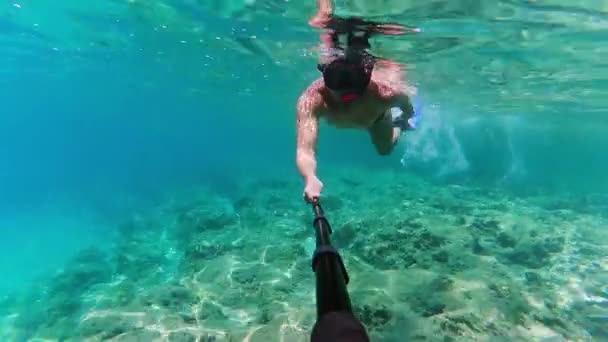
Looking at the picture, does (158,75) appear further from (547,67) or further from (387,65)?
(547,67)

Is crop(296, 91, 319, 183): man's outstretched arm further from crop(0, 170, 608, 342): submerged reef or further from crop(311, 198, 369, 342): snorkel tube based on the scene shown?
crop(0, 170, 608, 342): submerged reef

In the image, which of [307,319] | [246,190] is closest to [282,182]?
[246,190]

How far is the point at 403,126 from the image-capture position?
8297mm

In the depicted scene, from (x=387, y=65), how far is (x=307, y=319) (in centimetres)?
1465

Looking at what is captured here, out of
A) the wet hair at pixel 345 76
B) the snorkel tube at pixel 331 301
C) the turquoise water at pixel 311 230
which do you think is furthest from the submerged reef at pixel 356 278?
the snorkel tube at pixel 331 301

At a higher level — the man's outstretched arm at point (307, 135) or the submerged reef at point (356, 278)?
the man's outstretched arm at point (307, 135)

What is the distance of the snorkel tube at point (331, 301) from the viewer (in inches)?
55.7

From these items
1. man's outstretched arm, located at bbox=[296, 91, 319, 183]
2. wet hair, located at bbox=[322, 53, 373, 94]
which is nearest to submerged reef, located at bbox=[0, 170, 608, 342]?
man's outstretched arm, located at bbox=[296, 91, 319, 183]

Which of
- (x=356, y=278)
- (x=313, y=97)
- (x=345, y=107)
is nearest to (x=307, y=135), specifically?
(x=313, y=97)

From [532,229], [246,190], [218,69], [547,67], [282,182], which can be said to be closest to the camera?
[532,229]

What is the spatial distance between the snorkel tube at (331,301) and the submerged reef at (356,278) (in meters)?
6.04

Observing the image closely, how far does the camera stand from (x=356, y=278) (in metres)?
10.1

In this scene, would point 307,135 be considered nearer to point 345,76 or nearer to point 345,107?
point 345,76

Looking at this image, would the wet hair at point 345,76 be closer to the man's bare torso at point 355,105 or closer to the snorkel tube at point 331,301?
the man's bare torso at point 355,105
